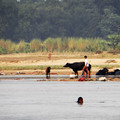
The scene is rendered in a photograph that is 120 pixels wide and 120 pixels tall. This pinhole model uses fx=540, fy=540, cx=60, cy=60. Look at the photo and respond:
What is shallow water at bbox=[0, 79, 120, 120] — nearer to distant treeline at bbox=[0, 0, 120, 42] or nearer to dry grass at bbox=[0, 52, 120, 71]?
dry grass at bbox=[0, 52, 120, 71]

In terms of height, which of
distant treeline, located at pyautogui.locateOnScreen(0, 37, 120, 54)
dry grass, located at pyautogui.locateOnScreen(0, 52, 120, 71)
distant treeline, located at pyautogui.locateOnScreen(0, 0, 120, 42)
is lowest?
dry grass, located at pyautogui.locateOnScreen(0, 52, 120, 71)

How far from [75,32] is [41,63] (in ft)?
144

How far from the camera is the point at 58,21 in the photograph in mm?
99750

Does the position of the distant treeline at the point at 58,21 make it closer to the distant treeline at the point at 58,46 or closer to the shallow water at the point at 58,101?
the distant treeline at the point at 58,46

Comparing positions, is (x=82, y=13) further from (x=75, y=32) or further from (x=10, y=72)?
(x=10, y=72)

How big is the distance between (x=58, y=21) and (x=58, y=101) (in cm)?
7529

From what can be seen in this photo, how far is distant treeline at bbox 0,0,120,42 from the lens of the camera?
312ft

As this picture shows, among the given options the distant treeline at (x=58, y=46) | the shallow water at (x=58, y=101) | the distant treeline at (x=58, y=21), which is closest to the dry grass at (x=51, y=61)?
the distant treeline at (x=58, y=46)

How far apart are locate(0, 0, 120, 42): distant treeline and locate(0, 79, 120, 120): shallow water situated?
195ft

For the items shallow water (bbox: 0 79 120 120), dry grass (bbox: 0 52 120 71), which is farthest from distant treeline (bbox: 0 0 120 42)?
shallow water (bbox: 0 79 120 120)

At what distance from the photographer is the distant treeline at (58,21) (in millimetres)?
95062

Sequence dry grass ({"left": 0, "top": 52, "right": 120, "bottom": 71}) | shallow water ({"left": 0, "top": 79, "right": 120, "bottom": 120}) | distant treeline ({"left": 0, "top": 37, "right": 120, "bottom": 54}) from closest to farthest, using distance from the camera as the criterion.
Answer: shallow water ({"left": 0, "top": 79, "right": 120, "bottom": 120}) < dry grass ({"left": 0, "top": 52, "right": 120, "bottom": 71}) < distant treeline ({"left": 0, "top": 37, "right": 120, "bottom": 54})

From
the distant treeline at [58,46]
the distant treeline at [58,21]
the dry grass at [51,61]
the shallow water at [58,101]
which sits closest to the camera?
the shallow water at [58,101]

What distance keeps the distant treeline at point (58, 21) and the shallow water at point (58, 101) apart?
195 ft
